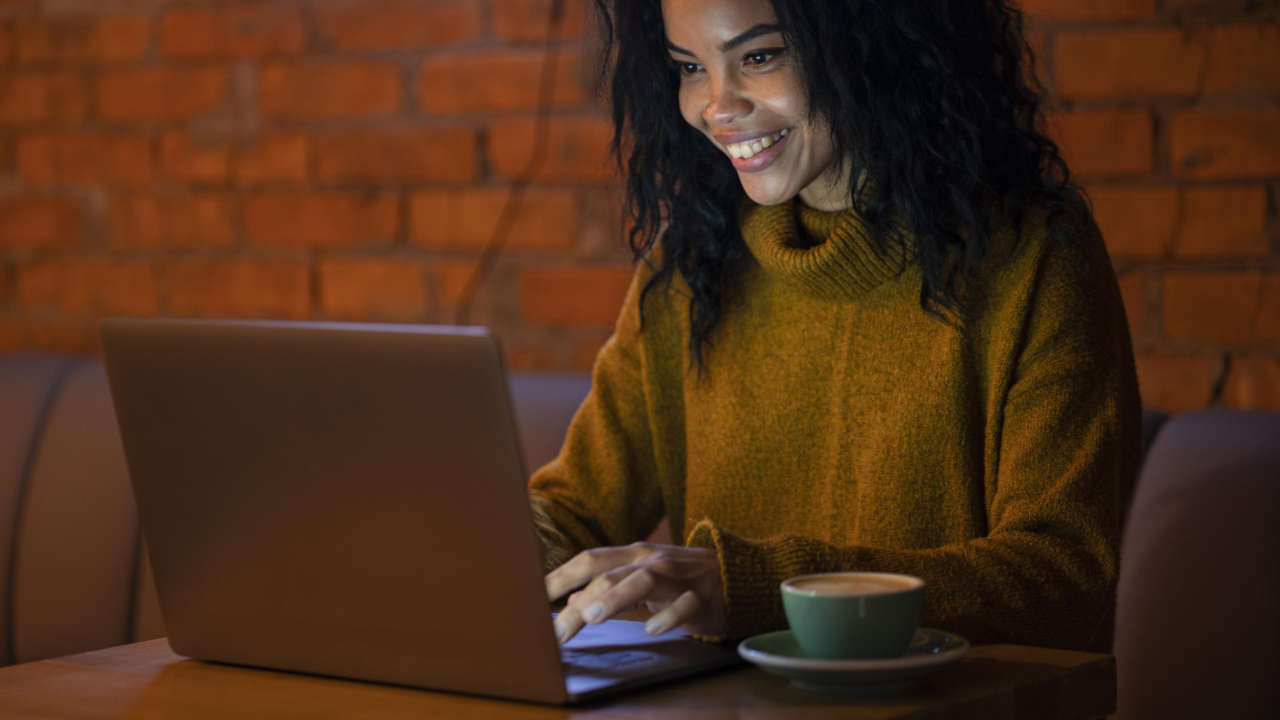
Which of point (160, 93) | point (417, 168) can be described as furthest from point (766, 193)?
point (160, 93)

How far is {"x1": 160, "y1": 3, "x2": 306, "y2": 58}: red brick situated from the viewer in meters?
2.01

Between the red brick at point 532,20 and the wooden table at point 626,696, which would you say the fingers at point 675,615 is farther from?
the red brick at point 532,20

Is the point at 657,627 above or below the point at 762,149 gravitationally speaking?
below

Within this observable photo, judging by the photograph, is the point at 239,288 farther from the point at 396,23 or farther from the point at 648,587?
the point at 648,587

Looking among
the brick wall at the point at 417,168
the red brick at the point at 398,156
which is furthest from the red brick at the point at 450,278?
the red brick at the point at 398,156

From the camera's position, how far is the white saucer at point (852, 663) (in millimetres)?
789

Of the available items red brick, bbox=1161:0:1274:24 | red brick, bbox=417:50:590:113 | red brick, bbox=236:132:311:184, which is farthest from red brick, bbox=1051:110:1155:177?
red brick, bbox=236:132:311:184

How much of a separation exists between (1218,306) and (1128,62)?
0.28 metres

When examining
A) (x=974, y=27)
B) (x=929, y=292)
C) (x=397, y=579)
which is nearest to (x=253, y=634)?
(x=397, y=579)

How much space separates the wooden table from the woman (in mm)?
139

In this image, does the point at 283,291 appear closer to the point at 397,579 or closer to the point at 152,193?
the point at 152,193

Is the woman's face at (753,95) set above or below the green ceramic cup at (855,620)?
above

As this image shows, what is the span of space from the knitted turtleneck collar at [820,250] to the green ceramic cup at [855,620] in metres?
0.48

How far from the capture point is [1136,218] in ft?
5.23
